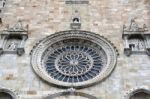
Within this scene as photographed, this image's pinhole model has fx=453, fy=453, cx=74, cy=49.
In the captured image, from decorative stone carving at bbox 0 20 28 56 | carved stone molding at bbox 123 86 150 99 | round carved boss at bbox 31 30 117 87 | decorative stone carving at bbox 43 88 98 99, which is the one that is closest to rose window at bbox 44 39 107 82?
round carved boss at bbox 31 30 117 87

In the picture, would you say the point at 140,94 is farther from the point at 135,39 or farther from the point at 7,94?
the point at 7,94

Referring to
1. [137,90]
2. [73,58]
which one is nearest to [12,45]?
[73,58]

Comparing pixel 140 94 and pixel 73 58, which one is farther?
pixel 73 58

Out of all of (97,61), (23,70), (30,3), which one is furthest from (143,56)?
(30,3)

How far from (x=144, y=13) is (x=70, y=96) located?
24.1ft

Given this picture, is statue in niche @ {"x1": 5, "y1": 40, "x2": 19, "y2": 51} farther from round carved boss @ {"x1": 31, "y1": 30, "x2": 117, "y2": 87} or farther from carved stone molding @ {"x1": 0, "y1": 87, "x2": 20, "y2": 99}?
carved stone molding @ {"x1": 0, "y1": 87, "x2": 20, "y2": 99}

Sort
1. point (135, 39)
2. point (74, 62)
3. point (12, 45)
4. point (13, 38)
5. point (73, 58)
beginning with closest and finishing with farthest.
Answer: point (74, 62) → point (73, 58) → point (12, 45) → point (135, 39) → point (13, 38)

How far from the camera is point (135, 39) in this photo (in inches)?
872

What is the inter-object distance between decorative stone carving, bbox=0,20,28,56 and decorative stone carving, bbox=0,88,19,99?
2.60 meters

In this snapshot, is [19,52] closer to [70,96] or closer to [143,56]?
[70,96]

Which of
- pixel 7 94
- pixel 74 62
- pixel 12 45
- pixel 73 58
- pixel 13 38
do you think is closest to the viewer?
pixel 7 94

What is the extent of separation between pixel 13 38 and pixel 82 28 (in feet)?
11.4

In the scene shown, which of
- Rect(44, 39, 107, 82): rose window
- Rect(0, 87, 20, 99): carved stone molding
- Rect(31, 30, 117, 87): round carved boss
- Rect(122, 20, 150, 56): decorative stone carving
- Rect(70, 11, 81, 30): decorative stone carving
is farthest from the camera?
Rect(70, 11, 81, 30): decorative stone carving

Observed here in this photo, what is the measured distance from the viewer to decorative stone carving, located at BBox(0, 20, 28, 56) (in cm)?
2141
